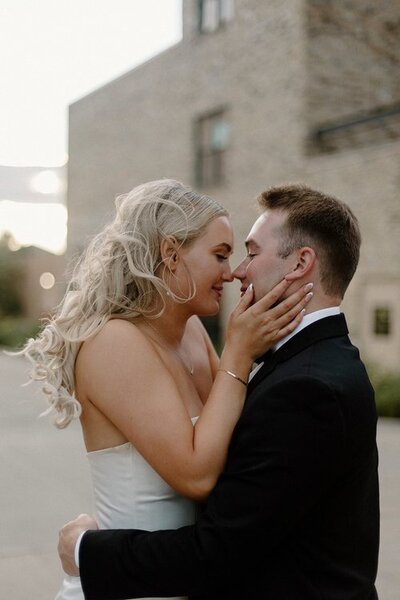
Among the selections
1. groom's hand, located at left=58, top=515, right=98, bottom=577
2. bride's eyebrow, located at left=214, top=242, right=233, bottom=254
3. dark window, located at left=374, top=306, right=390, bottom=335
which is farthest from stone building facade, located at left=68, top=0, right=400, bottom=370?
groom's hand, located at left=58, top=515, right=98, bottom=577

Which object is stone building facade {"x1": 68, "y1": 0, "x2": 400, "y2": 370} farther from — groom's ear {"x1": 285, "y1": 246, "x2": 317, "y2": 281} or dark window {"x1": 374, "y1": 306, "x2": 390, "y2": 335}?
groom's ear {"x1": 285, "y1": 246, "x2": 317, "y2": 281}

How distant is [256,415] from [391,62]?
16.7 meters

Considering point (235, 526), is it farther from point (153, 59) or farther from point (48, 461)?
point (153, 59)

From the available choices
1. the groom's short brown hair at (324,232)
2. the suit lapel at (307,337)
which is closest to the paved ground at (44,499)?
the suit lapel at (307,337)

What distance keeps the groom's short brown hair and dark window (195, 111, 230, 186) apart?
56.0 ft

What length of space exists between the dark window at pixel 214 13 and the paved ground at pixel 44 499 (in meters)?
11.2

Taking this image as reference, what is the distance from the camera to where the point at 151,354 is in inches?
89.0

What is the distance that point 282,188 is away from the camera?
7.27 feet

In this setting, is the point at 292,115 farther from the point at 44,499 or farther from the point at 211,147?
the point at 44,499

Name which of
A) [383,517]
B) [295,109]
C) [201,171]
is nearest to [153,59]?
[201,171]

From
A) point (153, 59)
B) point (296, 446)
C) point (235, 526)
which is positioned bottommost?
point (235, 526)

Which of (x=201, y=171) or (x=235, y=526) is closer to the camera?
(x=235, y=526)

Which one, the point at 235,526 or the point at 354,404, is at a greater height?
the point at 354,404

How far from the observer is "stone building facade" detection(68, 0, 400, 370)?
14398mm
